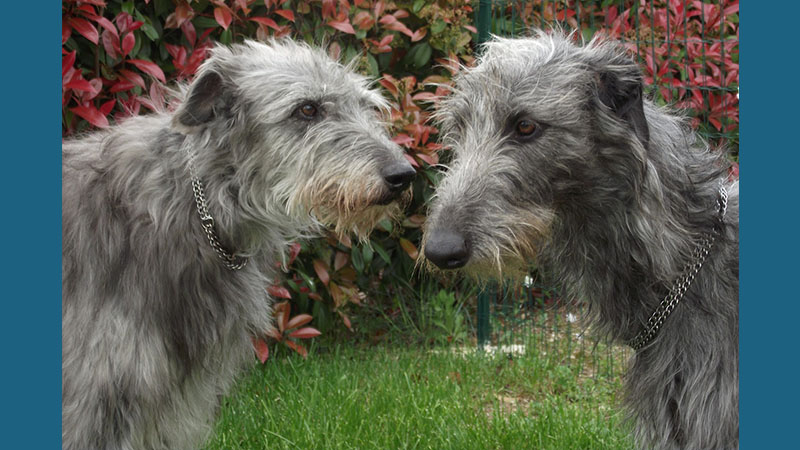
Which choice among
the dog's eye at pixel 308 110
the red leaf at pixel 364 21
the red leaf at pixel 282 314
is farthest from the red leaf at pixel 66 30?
the red leaf at pixel 282 314

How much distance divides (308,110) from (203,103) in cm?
47

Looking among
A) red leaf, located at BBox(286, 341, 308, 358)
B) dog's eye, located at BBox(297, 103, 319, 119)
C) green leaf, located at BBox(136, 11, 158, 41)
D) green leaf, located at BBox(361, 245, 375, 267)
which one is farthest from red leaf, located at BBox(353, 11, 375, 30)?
red leaf, located at BBox(286, 341, 308, 358)

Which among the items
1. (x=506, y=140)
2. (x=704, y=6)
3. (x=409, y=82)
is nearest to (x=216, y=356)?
(x=506, y=140)

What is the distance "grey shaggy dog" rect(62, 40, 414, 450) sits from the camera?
3.53 m

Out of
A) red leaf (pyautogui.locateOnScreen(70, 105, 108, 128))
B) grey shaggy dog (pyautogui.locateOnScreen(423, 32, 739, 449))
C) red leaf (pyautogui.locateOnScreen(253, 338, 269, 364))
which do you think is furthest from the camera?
red leaf (pyautogui.locateOnScreen(253, 338, 269, 364))

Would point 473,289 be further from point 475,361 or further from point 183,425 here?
point 183,425

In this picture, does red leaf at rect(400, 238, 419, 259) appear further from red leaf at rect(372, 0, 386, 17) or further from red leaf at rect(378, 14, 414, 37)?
red leaf at rect(372, 0, 386, 17)

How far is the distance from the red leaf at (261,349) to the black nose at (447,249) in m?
2.80

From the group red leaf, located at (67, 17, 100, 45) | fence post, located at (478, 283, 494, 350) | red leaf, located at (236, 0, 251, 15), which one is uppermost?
red leaf, located at (236, 0, 251, 15)

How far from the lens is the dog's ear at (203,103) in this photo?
358 centimetres

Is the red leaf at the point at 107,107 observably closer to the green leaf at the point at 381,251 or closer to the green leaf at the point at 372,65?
the green leaf at the point at 372,65

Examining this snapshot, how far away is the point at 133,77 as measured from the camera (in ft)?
15.8

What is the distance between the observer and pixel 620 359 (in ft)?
19.5

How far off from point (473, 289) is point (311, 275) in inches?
56.2
